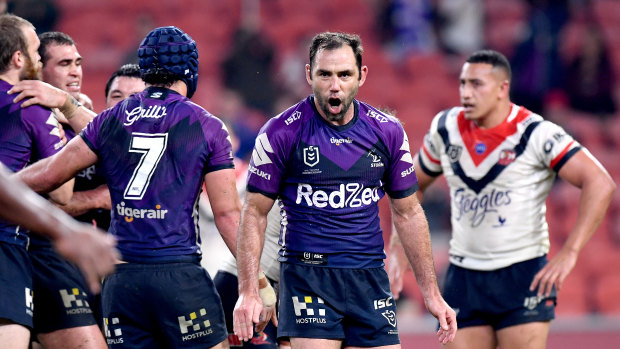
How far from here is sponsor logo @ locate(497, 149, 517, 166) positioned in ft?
22.4

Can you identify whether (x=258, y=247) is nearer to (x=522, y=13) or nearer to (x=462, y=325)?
(x=462, y=325)

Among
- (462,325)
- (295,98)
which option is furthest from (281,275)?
(295,98)

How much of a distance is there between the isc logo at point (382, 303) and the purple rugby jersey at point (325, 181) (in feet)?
0.70

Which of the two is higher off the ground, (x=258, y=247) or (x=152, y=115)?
(x=152, y=115)

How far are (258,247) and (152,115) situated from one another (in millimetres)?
950

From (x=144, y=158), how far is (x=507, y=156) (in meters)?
3.03

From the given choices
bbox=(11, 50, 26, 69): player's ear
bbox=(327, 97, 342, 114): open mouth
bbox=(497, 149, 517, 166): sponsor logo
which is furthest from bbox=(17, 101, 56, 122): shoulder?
bbox=(497, 149, 517, 166): sponsor logo

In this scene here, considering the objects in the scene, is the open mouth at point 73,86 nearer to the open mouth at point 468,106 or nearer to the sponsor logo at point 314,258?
the sponsor logo at point 314,258

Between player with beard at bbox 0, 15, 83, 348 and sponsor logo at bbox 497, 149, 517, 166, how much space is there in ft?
10.5

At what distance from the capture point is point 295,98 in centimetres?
1412

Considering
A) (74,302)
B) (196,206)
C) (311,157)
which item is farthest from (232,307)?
(311,157)

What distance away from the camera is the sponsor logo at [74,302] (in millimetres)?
5754

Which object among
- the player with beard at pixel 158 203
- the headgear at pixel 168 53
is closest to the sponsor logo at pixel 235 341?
the player with beard at pixel 158 203

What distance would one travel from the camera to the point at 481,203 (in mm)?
6824
